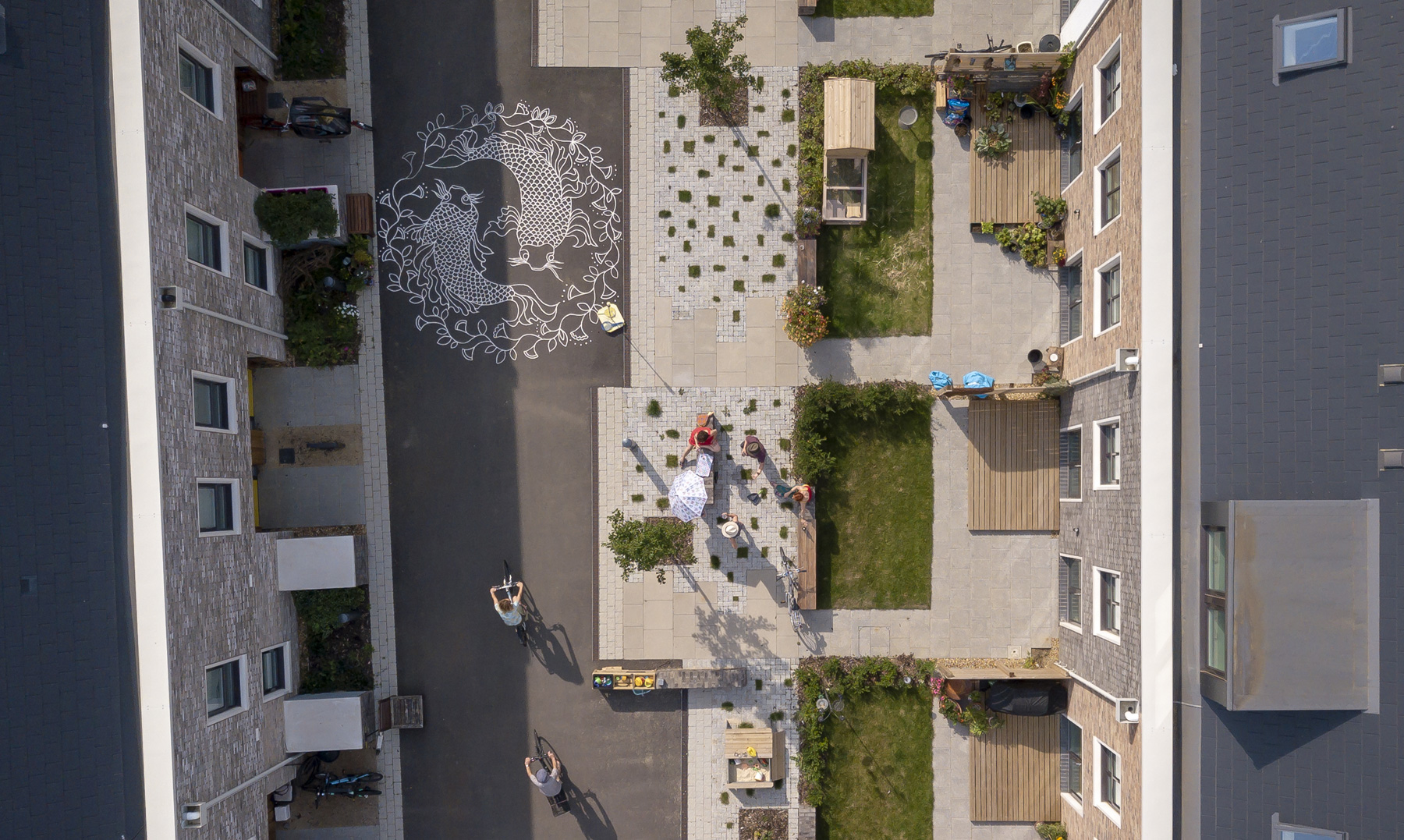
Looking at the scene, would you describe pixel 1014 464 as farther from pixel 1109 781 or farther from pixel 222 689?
pixel 222 689

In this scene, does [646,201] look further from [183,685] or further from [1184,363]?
[183,685]

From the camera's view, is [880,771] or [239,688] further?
[880,771]

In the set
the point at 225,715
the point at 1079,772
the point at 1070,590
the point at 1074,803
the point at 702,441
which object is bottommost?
the point at 1074,803

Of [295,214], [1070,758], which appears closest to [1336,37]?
[1070,758]

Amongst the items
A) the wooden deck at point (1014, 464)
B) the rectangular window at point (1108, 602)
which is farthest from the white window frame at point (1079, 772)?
the wooden deck at point (1014, 464)

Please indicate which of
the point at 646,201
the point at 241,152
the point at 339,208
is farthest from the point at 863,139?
the point at 241,152

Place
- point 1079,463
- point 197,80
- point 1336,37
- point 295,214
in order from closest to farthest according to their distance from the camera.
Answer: point 1336,37 < point 197,80 < point 295,214 < point 1079,463

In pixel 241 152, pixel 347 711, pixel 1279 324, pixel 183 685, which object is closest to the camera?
pixel 1279 324

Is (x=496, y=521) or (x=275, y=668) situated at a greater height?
(x=496, y=521)
